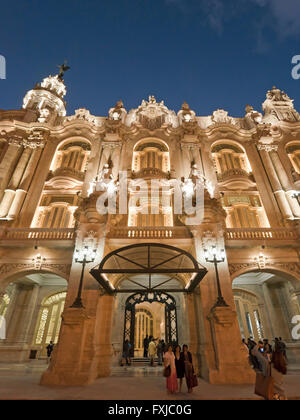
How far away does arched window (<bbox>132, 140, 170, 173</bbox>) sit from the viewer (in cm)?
1972

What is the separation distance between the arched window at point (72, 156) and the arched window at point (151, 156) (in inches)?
177

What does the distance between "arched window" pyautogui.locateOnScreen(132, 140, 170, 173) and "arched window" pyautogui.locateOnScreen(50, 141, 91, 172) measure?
4.48m

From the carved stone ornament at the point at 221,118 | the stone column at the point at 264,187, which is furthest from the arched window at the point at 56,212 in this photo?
the carved stone ornament at the point at 221,118

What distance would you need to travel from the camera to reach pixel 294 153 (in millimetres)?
20656

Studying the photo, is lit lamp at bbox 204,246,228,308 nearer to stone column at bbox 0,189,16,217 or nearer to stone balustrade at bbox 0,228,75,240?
stone balustrade at bbox 0,228,75,240

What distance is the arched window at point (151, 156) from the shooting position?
776 inches

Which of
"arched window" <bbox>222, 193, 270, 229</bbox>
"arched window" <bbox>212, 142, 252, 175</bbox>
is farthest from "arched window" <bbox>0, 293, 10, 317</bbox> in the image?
"arched window" <bbox>212, 142, 252, 175</bbox>

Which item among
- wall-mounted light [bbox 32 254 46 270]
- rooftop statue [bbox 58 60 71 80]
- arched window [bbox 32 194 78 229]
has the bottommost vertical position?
wall-mounted light [bbox 32 254 46 270]

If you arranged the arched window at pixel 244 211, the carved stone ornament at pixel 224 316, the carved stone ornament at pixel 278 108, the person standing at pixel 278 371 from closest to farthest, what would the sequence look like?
the person standing at pixel 278 371 < the carved stone ornament at pixel 224 316 < the arched window at pixel 244 211 < the carved stone ornament at pixel 278 108

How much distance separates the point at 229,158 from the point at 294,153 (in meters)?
6.06

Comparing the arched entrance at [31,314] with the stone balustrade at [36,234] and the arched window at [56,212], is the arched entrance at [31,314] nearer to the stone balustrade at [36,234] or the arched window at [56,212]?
the stone balustrade at [36,234]

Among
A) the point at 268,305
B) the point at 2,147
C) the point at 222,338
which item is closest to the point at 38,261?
the point at 222,338

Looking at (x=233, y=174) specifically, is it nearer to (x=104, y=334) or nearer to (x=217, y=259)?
(x=217, y=259)

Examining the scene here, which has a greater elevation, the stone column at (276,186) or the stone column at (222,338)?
the stone column at (276,186)
